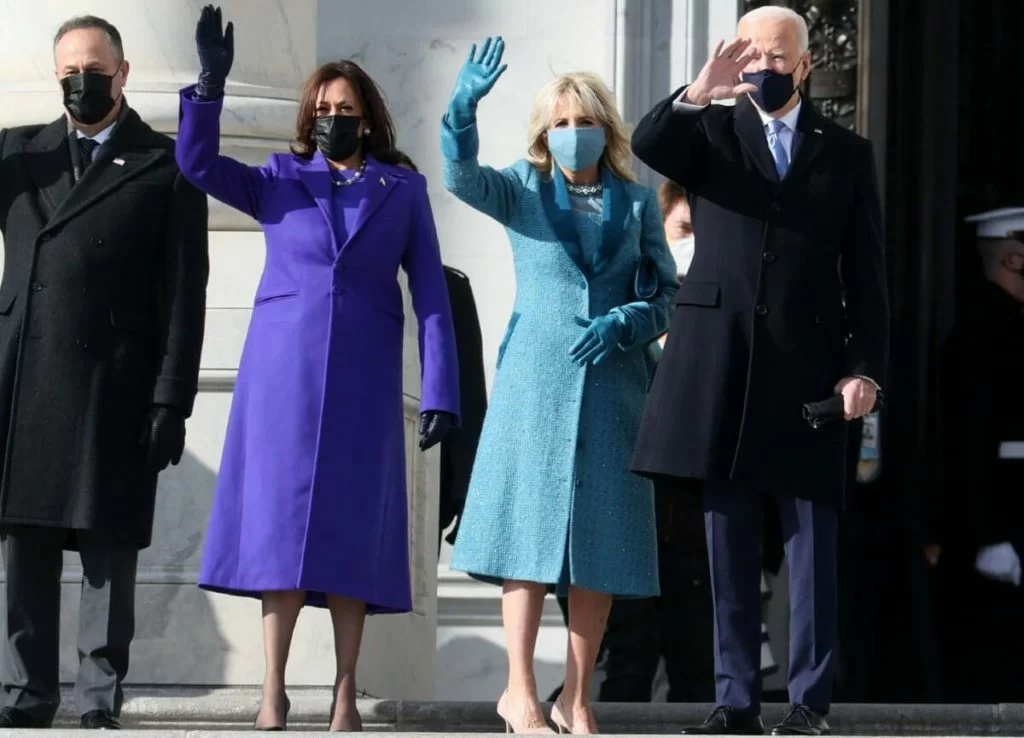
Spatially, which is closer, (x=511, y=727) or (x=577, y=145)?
(x=511, y=727)

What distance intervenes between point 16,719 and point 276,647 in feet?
2.13

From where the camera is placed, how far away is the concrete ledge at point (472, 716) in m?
8.64

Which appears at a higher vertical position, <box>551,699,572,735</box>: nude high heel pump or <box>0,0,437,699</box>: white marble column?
<box>0,0,437,699</box>: white marble column

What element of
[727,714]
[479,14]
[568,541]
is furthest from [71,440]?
[479,14]

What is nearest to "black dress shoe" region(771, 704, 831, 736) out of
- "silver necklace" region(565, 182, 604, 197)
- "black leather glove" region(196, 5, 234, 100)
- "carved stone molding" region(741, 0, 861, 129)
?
"silver necklace" region(565, 182, 604, 197)

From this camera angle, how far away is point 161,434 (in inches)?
323

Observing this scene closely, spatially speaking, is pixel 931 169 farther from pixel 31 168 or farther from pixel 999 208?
pixel 31 168

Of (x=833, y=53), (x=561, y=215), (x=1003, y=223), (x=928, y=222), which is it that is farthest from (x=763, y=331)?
(x=833, y=53)

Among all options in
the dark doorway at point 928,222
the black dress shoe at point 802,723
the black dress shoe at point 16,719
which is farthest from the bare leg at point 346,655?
the dark doorway at point 928,222

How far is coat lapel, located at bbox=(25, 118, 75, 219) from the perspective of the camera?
838 centimetres

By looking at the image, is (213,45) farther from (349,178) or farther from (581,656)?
(581,656)

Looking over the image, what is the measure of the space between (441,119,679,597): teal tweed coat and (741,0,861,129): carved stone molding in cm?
343

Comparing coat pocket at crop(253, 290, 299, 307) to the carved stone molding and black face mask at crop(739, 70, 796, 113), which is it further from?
the carved stone molding

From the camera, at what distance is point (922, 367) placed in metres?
11.3
